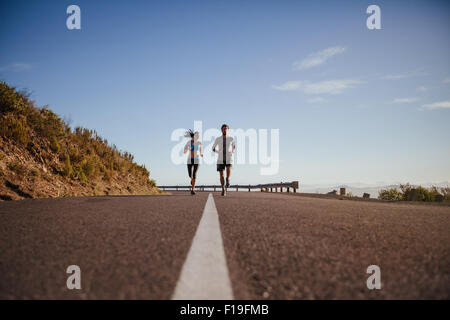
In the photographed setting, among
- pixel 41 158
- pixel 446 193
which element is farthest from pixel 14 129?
pixel 446 193

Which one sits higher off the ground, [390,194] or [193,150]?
[193,150]

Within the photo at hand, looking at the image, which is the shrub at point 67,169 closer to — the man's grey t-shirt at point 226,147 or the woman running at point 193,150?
the woman running at point 193,150

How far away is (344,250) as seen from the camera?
8.59 ft

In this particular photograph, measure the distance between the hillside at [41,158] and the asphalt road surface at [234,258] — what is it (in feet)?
20.9

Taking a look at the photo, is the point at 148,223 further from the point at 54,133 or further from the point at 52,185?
the point at 54,133

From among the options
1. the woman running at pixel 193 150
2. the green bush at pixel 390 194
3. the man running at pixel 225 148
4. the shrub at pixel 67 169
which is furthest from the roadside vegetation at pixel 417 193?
the shrub at pixel 67 169

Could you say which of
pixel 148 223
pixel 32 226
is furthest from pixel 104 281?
pixel 32 226

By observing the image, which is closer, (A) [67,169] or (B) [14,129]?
(B) [14,129]

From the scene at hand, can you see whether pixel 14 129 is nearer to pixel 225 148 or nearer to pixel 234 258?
pixel 225 148

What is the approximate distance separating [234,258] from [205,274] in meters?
0.44

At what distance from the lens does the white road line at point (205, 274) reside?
1639 millimetres

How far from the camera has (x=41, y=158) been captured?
11227mm

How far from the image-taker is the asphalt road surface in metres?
1.73

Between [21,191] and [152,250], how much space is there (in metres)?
8.16
